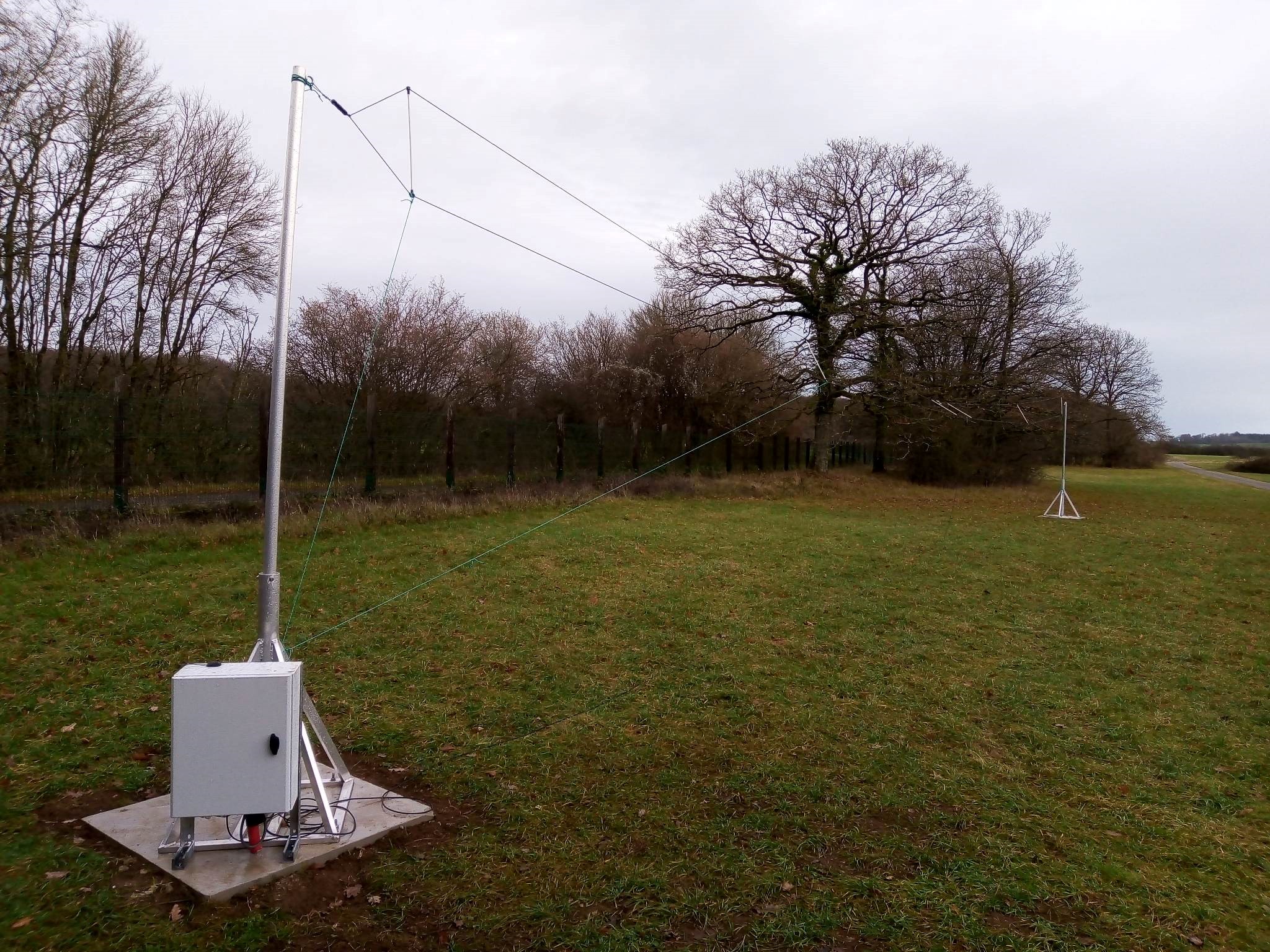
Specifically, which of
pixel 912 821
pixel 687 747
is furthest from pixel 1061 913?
pixel 687 747

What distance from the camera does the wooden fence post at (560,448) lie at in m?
18.2

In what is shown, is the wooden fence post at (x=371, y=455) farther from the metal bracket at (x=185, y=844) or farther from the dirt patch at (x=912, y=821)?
the dirt patch at (x=912, y=821)

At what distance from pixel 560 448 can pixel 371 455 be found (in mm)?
4866

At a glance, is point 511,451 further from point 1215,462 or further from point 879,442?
point 1215,462

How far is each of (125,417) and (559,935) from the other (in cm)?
1117

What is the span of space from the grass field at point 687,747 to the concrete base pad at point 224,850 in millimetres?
76

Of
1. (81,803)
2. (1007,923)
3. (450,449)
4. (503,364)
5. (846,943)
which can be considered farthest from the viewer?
(503,364)

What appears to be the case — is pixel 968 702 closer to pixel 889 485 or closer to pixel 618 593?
pixel 618 593

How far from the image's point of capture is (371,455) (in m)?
14.6

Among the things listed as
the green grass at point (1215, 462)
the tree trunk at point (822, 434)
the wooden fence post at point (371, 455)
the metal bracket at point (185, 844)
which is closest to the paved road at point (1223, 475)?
the green grass at point (1215, 462)

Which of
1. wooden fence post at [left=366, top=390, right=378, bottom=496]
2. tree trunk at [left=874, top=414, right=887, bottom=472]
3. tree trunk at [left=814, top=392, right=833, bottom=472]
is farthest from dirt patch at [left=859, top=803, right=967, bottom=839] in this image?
tree trunk at [left=874, top=414, right=887, bottom=472]

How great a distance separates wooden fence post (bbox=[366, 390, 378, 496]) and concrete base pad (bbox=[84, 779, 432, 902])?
10.9m

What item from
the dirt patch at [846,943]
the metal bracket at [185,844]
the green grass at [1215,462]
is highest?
the green grass at [1215,462]

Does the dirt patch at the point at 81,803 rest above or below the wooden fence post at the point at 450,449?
below
